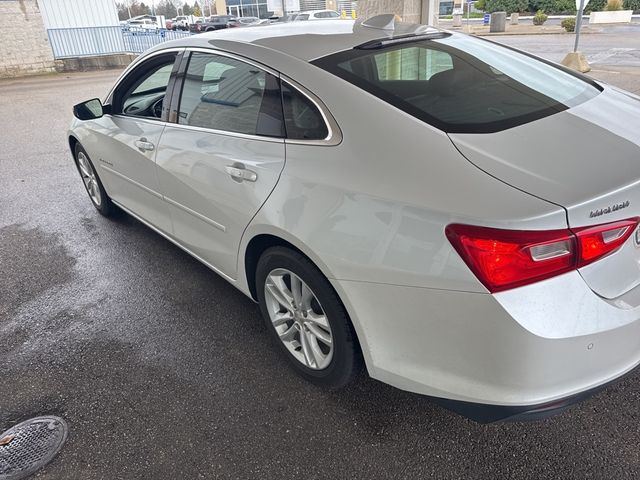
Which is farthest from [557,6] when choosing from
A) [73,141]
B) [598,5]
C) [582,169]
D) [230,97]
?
[582,169]

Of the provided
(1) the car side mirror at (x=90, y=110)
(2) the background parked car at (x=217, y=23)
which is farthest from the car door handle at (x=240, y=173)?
(2) the background parked car at (x=217, y=23)

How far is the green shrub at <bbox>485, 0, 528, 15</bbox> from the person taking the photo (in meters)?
38.8

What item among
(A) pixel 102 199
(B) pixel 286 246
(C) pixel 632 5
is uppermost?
(B) pixel 286 246

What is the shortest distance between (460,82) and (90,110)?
2.87 meters

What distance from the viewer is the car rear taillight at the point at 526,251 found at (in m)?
1.50

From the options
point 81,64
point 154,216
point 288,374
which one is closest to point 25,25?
point 81,64

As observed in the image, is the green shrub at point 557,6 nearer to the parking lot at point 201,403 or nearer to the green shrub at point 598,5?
the green shrub at point 598,5

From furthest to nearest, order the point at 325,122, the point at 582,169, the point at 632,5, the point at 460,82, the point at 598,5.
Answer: the point at 632,5, the point at 598,5, the point at 460,82, the point at 325,122, the point at 582,169

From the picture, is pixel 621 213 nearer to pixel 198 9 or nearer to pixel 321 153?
pixel 321 153

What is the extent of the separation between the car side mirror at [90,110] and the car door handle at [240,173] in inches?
72.7

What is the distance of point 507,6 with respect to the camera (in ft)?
129

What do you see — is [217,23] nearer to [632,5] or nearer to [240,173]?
[632,5]

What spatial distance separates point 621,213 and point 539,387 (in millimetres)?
622

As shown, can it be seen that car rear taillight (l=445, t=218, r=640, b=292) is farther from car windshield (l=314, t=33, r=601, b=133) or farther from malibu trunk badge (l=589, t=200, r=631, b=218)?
car windshield (l=314, t=33, r=601, b=133)
